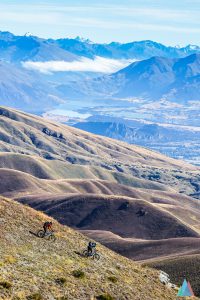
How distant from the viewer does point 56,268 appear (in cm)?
4509

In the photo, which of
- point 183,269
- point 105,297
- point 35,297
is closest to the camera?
point 35,297

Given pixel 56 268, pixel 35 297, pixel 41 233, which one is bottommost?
pixel 56 268

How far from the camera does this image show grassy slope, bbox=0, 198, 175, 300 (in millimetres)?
41062

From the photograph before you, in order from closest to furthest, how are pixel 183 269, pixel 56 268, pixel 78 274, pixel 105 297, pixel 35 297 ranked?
1. pixel 35 297
2. pixel 105 297
3. pixel 56 268
4. pixel 78 274
5. pixel 183 269

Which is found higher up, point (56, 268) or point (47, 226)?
point (47, 226)

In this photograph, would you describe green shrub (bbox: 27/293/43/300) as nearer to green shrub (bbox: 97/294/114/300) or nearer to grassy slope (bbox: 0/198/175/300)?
grassy slope (bbox: 0/198/175/300)

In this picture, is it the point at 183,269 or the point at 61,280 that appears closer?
the point at 61,280

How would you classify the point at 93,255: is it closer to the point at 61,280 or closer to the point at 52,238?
the point at 52,238

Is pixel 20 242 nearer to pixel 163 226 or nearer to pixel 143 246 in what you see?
pixel 143 246

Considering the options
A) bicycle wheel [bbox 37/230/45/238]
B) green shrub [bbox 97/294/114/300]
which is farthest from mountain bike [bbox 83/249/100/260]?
green shrub [bbox 97/294/114/300]

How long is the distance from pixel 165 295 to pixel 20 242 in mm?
12138

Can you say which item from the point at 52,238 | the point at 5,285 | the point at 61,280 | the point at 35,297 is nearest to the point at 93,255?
the point at 52,238

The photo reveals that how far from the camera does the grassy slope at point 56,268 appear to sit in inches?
1617

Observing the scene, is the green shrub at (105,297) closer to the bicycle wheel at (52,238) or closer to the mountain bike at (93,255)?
the mountain bike at (93,255)
